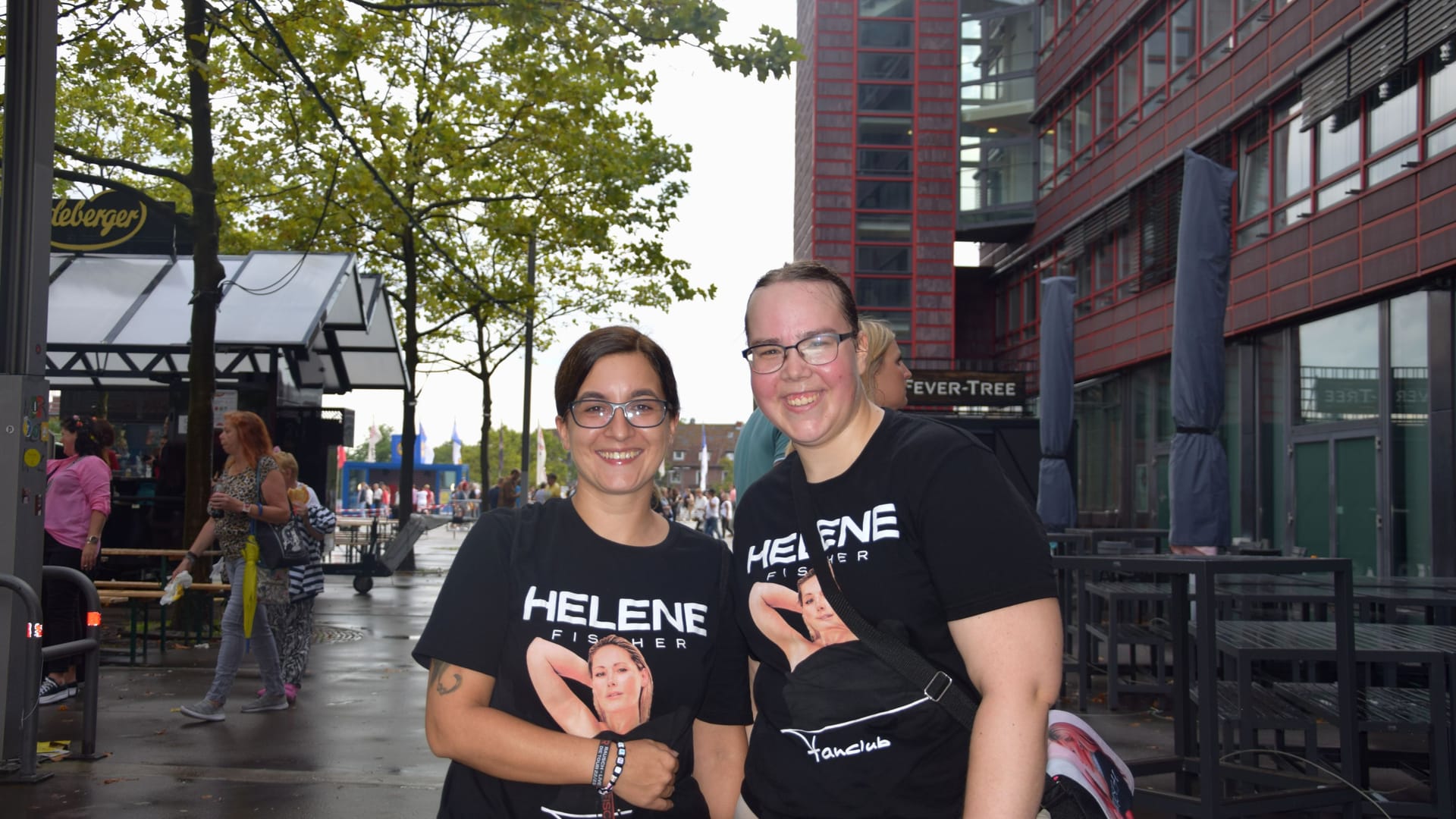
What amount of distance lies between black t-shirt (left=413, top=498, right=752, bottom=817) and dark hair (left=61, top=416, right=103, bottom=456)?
7883 millimetres

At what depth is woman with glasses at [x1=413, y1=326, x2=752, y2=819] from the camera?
2367mm

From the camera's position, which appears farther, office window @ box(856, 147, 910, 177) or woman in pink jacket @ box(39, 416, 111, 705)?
office window @ box(856, 147, 910, 177)

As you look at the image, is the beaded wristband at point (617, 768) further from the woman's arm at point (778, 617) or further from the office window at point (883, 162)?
the office window at point (883, 162)

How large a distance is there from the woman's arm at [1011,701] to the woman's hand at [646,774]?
0.56m

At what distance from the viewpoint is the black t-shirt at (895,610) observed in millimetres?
2162

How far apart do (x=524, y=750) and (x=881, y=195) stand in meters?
46.1

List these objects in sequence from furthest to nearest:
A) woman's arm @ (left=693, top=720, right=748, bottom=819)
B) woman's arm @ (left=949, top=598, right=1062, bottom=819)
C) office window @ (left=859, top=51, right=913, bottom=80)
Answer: office window @ (left=859, top=51, right=913, bottom=80)
woman's arm @ (left=693, top=720, right=748, bottom=819)
woman's arm @ (left=949, top=598, right=1062, bottom=819)

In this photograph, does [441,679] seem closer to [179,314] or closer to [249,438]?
[249,438]

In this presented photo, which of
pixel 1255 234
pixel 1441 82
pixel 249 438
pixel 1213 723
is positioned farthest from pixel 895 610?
pixel 1255 234

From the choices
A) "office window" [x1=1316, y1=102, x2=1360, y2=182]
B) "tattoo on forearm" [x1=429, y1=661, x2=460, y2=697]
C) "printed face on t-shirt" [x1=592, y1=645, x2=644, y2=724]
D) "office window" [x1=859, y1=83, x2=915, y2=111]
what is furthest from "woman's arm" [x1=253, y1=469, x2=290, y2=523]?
"office window" [x1=859, y1=83, x2=915, y2=111]

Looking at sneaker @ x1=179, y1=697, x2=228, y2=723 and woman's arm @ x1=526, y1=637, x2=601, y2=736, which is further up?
woman's arm @ x1=526, y1=637, x2=601, y2=736

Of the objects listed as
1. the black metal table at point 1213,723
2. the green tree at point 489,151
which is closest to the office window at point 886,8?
the green tree at point 489,151

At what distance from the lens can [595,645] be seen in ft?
7.99

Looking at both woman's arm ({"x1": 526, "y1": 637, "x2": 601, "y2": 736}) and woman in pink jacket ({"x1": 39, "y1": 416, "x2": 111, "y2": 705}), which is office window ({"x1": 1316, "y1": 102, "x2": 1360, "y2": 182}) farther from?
woman's arm ({"x1": 526, "y1": 637, "x2": 601, "y2": 736})
